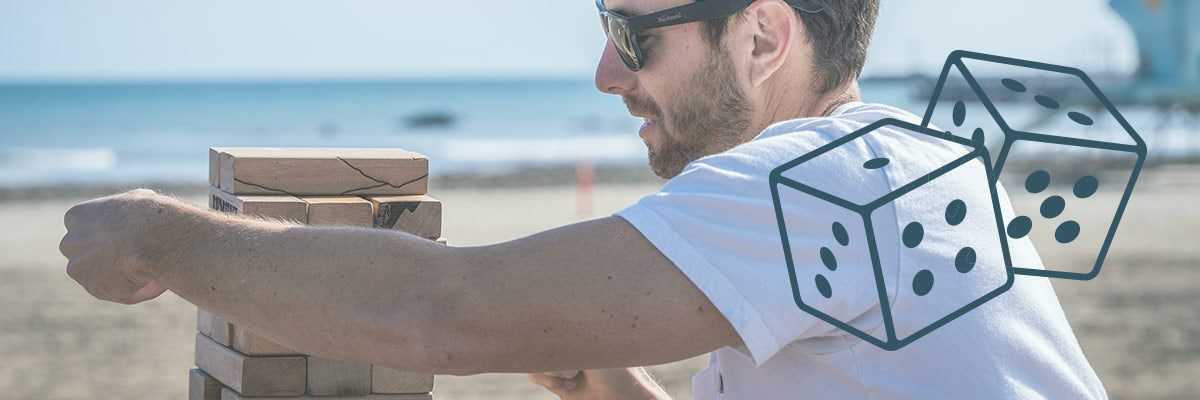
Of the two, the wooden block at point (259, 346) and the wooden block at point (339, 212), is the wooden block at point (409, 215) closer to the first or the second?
the wooden block at point (339, 212)

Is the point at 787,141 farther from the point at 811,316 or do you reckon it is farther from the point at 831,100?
the point at 831,100

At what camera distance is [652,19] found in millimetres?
1865

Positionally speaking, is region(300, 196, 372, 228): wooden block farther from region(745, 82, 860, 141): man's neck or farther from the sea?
the sea

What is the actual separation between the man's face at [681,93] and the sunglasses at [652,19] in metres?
0.01

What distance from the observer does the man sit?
4.43 feet

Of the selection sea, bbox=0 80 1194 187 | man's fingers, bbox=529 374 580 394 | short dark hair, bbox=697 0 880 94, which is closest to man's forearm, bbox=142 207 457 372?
short dark hair, bbox=697 0 880 94

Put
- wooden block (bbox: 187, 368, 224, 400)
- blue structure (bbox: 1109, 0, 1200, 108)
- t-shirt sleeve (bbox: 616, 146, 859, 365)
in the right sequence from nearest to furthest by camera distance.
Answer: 1. t-shirt sleeve (bbox: 616, 146, 859, 365)
2. wooden block (bbox: 187, 368, 224, 400)
3. blue structure (bbox: 1109, 0, 1200, 108)

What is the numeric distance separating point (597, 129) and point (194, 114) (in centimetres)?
2020

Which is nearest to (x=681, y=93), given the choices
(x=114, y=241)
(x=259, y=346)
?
(x=259, y=346)

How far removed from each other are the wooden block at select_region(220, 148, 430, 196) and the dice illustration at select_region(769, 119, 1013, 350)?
709mm

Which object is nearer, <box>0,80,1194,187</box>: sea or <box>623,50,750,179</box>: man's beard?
<box>623,50,750,179</box>: man's beard

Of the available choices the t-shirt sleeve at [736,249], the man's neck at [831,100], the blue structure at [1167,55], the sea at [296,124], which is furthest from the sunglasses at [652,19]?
the blue structure at [1167,55]

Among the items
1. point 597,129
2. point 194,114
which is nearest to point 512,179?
point 597,129

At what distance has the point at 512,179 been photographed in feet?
70.4
